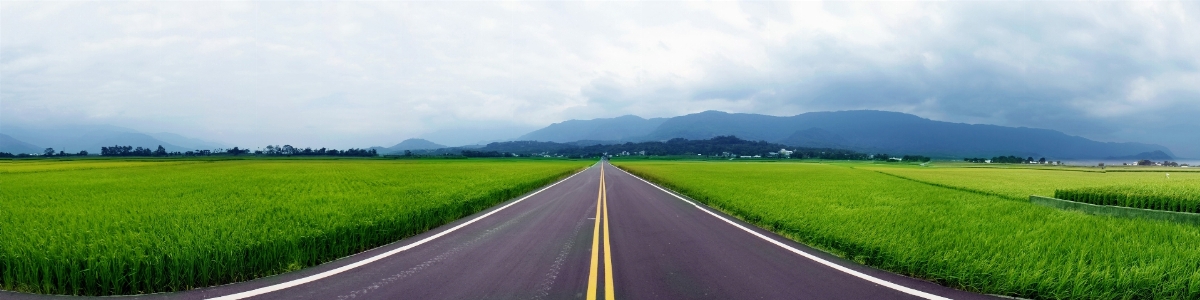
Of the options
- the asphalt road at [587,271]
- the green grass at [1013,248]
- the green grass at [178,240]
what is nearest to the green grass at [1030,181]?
the green grass at [1013,248]

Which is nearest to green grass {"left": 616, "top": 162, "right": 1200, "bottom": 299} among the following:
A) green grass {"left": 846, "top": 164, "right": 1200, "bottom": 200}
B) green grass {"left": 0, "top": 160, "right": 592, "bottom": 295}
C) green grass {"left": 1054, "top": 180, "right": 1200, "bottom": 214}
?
green grass {"left": 1054, "top": 180, "right": 1200, "bottom": 214}

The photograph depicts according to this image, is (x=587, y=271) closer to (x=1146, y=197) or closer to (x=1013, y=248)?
(x=1013, y=248)

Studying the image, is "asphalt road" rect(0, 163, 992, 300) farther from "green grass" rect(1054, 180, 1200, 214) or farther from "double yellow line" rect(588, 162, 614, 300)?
"green grass" rect(1054, 180, 1200, 214)

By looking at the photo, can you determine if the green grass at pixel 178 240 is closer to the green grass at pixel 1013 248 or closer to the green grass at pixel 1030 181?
the green grass at pixel 1013 248

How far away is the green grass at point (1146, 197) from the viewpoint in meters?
14.4

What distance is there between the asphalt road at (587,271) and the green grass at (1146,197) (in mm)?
13889

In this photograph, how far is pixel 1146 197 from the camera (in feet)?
50.3

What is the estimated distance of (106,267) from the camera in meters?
6.20

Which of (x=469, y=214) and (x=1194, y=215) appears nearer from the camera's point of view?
(x=1194, y=215)

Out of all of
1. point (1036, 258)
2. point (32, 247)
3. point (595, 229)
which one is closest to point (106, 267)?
point (32, 247)

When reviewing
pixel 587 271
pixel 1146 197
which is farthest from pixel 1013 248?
pixel 1146 197

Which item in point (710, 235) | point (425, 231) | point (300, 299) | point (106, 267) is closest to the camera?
point (300, 299)

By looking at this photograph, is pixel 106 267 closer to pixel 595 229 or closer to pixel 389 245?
pixel 389 245

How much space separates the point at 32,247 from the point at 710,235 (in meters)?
11.0
